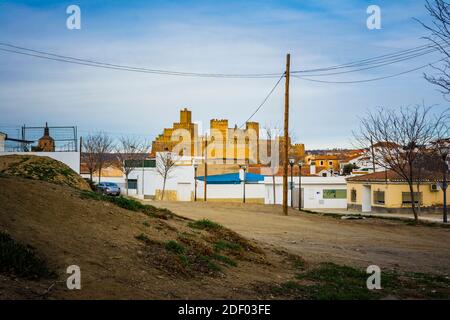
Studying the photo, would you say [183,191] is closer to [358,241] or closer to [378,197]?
[378,197]

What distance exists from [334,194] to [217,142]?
40294 mm

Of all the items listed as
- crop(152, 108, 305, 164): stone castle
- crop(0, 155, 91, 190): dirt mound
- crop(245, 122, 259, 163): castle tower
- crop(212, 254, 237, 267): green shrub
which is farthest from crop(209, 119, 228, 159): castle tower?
crop(212, 254, 237, 267): green shrub

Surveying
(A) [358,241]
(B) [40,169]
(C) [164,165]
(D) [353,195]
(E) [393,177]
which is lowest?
(D) [353,195]

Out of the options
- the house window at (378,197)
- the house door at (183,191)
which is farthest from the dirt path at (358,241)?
the house door at (183,191)

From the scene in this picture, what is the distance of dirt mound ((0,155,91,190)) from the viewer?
69.3 ft

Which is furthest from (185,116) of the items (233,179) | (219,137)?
(233,179)

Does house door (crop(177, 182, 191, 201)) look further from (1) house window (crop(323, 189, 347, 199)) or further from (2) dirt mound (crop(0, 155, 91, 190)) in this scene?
(2) dirt mound (crop(0, 155, 91, 190))

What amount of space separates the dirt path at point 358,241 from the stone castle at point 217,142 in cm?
5983

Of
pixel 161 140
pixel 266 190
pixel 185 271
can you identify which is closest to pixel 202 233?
pixel 185 271

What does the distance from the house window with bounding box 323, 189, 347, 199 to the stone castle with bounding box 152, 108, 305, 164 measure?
97.2ft

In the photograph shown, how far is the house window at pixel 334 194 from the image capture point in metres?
55.2

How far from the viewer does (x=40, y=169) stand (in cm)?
2184

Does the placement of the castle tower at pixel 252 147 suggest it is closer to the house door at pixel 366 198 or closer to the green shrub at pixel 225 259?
the house door at pixel 366 198
